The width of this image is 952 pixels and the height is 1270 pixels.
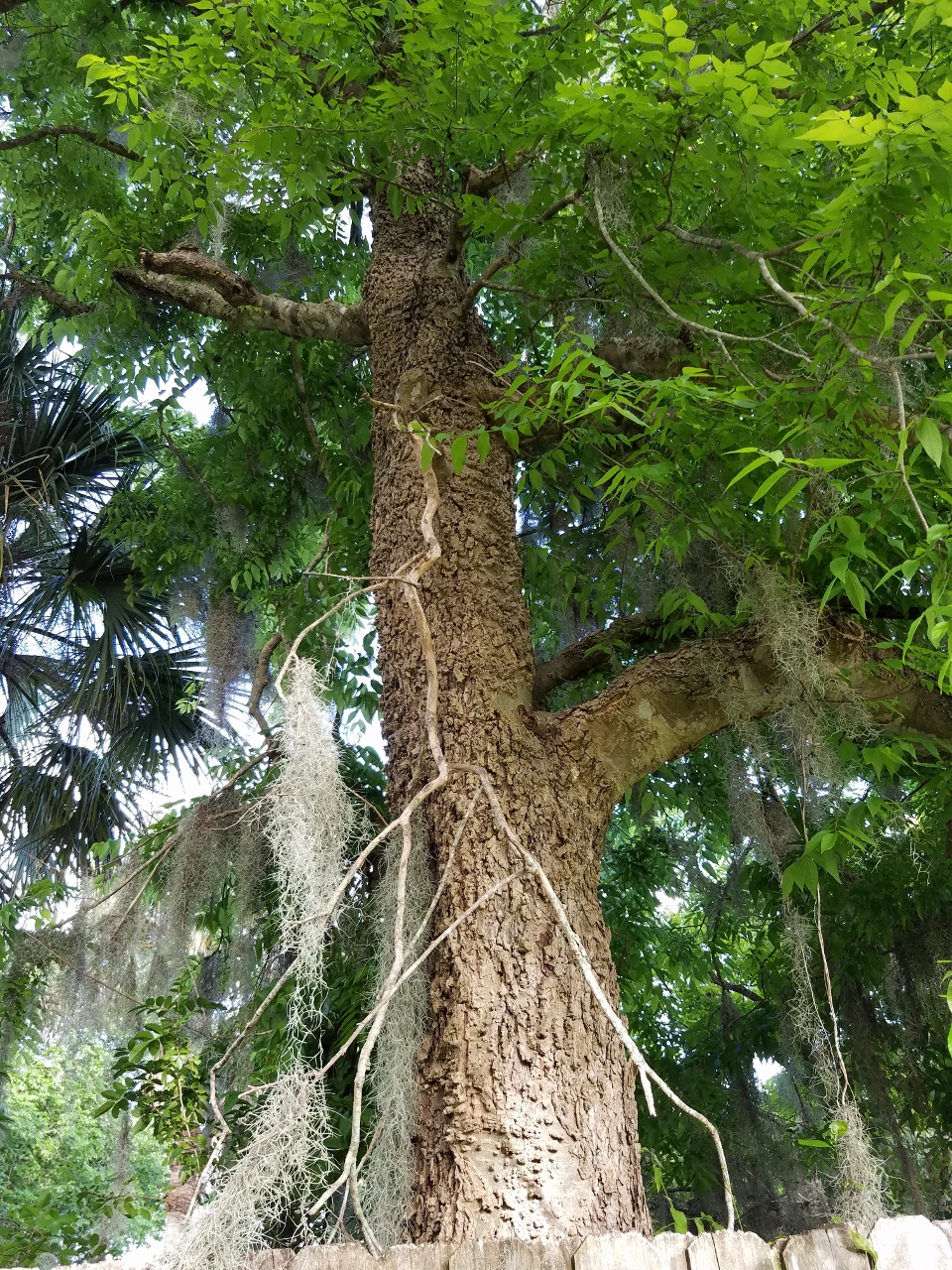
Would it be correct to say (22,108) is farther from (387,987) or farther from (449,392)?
(387,987)

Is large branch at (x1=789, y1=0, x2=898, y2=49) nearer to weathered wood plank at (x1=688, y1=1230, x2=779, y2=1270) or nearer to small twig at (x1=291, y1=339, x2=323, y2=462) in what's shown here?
small twig at (x1=291, y1=339, x2=323, y2=462)

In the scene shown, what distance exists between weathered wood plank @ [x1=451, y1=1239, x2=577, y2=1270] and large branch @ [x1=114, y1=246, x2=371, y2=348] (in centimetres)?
251

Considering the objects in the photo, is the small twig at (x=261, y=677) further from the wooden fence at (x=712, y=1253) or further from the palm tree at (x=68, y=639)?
the wooden fence at (x=712, y=1253)

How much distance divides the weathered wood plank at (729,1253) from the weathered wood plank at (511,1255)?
16cm

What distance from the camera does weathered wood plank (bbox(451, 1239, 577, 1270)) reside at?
4.08ft

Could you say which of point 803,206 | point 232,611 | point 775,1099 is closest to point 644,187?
point 803,206

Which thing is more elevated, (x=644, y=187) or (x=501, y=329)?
(x=501, y=329)

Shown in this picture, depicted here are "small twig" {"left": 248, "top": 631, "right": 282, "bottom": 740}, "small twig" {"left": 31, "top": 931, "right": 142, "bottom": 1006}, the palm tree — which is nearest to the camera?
"small twig" {"left": 31, "top": 931, "right": 142, "bottom": 1006}

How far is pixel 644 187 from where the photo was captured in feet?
8.28

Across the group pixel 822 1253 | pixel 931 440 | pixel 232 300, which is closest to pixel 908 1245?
pixel 822 1253

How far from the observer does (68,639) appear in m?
6.18

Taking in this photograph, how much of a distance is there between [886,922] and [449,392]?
2.35 metres

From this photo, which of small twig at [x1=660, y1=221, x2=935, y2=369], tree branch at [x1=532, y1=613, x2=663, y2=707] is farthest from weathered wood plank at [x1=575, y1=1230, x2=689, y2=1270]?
tree branch at [x1=532, y1=613, x2=663, y2=707]

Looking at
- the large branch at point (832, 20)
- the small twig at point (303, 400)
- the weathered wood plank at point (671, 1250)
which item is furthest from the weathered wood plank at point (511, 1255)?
the small twig at point (303, 400)
